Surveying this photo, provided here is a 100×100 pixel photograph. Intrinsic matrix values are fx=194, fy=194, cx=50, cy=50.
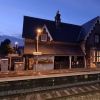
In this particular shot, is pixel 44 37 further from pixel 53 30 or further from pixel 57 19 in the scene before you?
pixel 57 19

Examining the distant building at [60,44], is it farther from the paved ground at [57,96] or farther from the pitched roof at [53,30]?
the paved ground at [57,96]

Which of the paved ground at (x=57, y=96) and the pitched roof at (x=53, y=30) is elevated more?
the pitched roof at (x=53, y=30)

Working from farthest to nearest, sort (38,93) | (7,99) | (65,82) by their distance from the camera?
(65,82), (38,93), (7,99)

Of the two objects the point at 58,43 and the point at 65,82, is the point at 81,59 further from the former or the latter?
the point at 65,82

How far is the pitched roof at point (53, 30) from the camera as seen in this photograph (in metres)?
33.1

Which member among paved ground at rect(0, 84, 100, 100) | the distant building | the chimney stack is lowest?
paved ground at rect(0, 84, 100, 100)

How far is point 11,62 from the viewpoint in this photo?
100ft

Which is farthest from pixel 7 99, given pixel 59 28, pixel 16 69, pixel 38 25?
pixel 59 28

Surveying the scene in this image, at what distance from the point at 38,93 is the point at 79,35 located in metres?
24.4

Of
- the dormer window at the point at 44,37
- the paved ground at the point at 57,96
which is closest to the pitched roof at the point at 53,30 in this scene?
the dormer window at the point at 44,37

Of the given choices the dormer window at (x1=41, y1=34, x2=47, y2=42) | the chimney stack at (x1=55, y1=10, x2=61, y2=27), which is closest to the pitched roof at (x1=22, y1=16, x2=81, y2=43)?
the chimney stack at (x1=55, y1=10, x2=61, y2=27)

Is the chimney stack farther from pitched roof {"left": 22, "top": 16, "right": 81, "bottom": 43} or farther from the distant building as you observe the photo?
pitched roof {"left": 22, "top": 16, "right": 81, "bottom": 43}

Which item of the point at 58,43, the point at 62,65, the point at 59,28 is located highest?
the point at 59,28

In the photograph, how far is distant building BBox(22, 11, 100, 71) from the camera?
3144 cm
